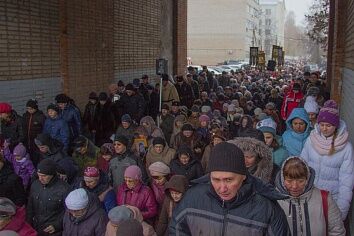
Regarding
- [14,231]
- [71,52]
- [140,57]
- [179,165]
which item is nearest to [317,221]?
[14,231]

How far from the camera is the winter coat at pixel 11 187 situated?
5887 millimetres

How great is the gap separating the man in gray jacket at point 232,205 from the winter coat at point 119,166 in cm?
357

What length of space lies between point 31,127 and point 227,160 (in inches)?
250

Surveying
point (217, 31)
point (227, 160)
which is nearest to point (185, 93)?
point (227, 160)

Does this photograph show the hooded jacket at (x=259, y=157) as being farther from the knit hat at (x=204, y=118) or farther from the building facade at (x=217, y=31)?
the building facade at (x=217, y=31)

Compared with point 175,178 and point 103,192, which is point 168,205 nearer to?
point 175,178

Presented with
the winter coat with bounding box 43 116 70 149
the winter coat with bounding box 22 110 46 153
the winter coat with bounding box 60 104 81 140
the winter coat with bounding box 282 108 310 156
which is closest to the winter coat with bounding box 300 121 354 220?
the winter coat with bounding box 282 108 310 156

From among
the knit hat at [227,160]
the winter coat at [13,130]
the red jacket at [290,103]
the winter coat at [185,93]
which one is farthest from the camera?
the winter coat at [185,93]

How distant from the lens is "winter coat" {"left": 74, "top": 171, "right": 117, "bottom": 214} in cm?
554

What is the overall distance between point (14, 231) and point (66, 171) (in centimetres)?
201

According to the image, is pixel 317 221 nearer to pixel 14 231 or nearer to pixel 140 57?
pixel 14 231

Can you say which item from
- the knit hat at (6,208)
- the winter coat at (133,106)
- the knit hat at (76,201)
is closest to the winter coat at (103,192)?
the knit hat at (76,201)

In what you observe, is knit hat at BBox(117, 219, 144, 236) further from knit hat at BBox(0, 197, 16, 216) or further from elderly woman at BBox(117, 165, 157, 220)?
elderly woman at BBox(117, 165, 157, 220)

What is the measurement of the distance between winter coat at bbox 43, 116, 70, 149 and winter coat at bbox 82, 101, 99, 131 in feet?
6.72
